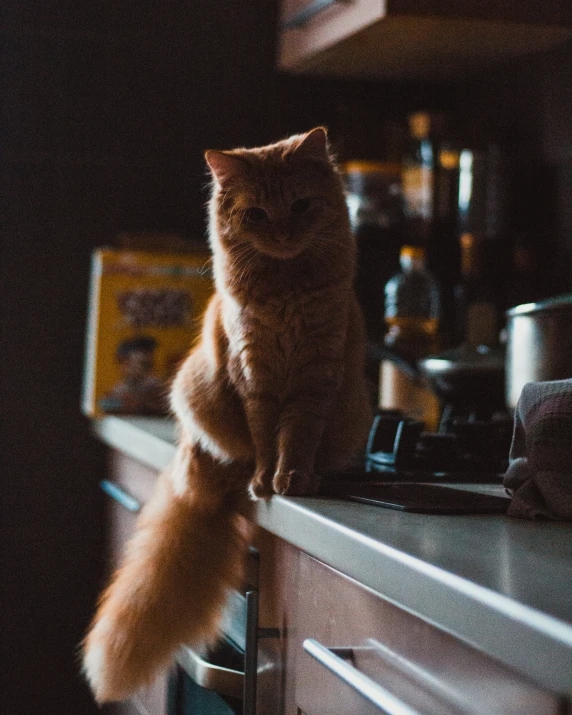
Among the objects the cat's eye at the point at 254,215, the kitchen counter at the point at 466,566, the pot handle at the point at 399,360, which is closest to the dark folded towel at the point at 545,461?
the kitchen counter at the point at 466,566

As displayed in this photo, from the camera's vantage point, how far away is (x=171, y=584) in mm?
1101

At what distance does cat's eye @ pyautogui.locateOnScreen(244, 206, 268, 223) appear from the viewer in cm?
116

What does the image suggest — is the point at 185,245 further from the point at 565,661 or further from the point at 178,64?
the point at 565,661

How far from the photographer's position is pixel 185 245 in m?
2.23

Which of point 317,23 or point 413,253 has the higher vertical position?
point 317,23

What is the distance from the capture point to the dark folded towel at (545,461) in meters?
0.87

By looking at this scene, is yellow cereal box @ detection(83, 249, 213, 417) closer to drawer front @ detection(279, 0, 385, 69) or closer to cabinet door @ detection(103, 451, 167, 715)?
cabinet door @ detection(103, 451, 167, 715)

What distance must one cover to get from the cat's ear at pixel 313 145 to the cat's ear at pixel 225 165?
76 millimetres

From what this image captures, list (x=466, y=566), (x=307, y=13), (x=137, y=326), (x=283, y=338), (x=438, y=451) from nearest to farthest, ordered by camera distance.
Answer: (x=466, y=566), (x=283, y=338), (x=438, y=451), (x=307, y=13), (x=137, y=326)

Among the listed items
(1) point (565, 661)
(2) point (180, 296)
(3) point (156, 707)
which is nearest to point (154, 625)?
(3) point (156, 707)

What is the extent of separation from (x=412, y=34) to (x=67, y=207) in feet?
3.06

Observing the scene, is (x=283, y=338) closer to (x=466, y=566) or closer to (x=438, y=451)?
(x=438, y=451)

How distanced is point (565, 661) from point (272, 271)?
75 cm

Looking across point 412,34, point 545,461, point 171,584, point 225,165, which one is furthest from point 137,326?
point 545,461
